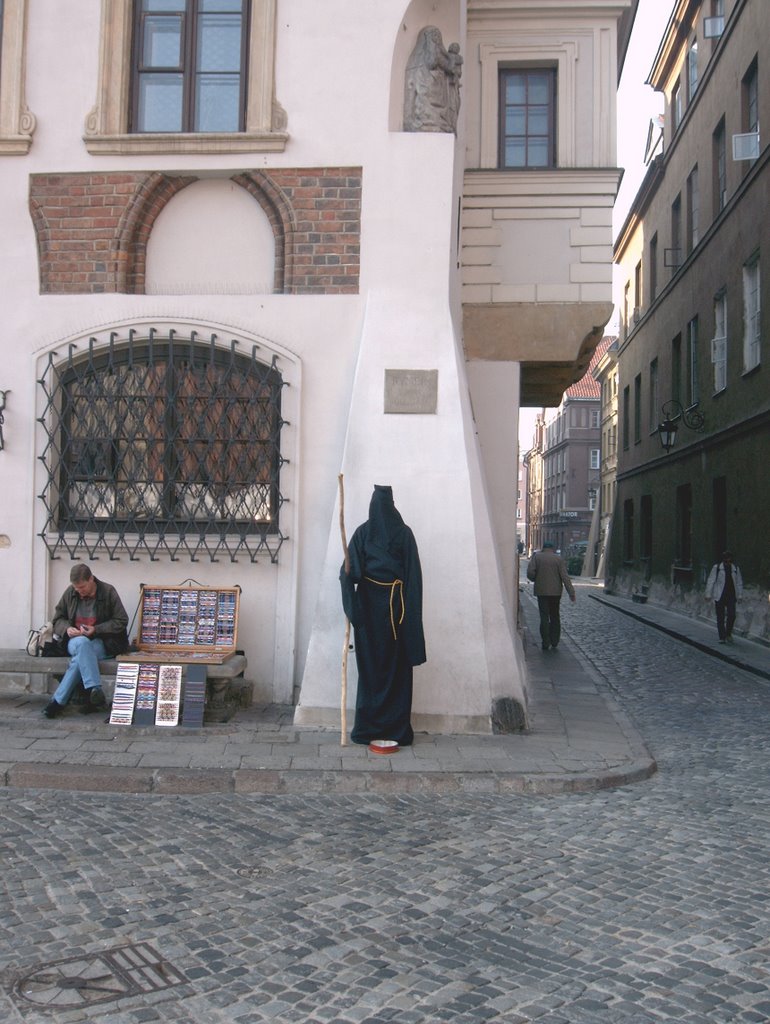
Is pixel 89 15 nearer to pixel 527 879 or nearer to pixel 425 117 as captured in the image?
pixel 425 117

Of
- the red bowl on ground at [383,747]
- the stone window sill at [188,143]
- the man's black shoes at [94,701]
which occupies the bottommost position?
the red bowl on ground at [383,747]

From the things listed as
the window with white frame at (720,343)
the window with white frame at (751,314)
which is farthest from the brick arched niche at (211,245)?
the window with white frame at (720,343)

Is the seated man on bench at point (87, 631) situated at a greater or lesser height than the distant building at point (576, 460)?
lesser

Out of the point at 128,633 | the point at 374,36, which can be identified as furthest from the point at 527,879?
the point at 374,36

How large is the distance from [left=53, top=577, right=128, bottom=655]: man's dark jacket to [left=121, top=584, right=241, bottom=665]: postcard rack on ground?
28 cm

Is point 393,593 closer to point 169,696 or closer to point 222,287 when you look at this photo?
point 169,696

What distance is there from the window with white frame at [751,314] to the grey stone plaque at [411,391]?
11.7m

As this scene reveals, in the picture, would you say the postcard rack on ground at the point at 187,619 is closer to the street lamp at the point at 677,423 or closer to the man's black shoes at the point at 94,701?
the man's black shoes at the point at 94,701

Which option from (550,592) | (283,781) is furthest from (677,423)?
(283,781)

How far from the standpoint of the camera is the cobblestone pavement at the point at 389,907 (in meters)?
3.66

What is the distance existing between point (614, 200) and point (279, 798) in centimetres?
814

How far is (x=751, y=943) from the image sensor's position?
423cm

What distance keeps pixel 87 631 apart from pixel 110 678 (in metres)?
0.44

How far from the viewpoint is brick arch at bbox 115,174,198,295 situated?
29.8 ft
